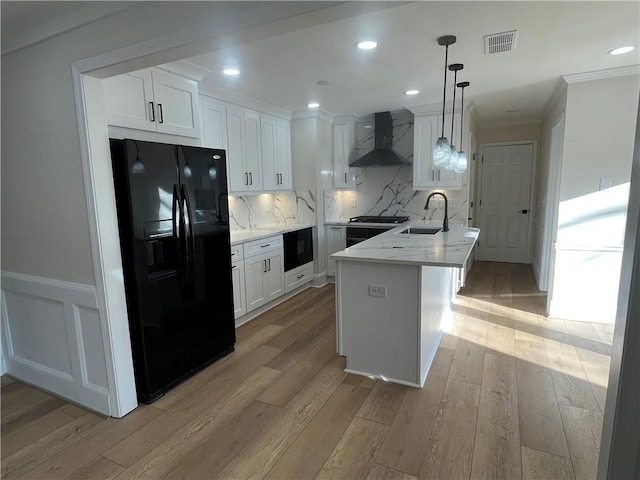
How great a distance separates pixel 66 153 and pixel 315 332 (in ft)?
8.15

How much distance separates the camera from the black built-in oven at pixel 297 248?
452cm

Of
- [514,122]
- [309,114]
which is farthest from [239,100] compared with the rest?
[514,122]

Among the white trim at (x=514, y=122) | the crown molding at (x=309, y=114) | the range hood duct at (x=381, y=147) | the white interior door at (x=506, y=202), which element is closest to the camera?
the crown molding at (x=309, y=114)

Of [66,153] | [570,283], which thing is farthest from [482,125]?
[66,153]

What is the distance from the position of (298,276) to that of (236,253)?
136cm

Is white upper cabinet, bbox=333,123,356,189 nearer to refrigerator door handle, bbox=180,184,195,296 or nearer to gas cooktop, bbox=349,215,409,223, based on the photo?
gas cooktop, bbox=349,215,409,223

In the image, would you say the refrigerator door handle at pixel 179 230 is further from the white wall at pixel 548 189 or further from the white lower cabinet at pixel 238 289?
the white wall at pixel 548 189

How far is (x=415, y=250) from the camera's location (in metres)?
2.72

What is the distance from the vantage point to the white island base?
2504 millimetres

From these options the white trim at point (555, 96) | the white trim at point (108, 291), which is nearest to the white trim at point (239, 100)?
the white trim at point (108, 291)

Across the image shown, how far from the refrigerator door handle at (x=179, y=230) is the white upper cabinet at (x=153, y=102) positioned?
0.54 meters

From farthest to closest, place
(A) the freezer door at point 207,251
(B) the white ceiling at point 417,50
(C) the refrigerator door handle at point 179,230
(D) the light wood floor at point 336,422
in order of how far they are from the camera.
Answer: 1. (A) the freezer door at point 207,251
2. (C) the refrigerator door handle at point 179,230
3. (B) the white ceiling at point 417,50
4. (D) the light wood floor at point 336,422

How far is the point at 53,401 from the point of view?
2.51 m

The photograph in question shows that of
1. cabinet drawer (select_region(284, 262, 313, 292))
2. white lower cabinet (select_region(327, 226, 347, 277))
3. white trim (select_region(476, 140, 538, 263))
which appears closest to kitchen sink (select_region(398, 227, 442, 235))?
white lower cabinet (select_region(327, 226, 347, 277))
